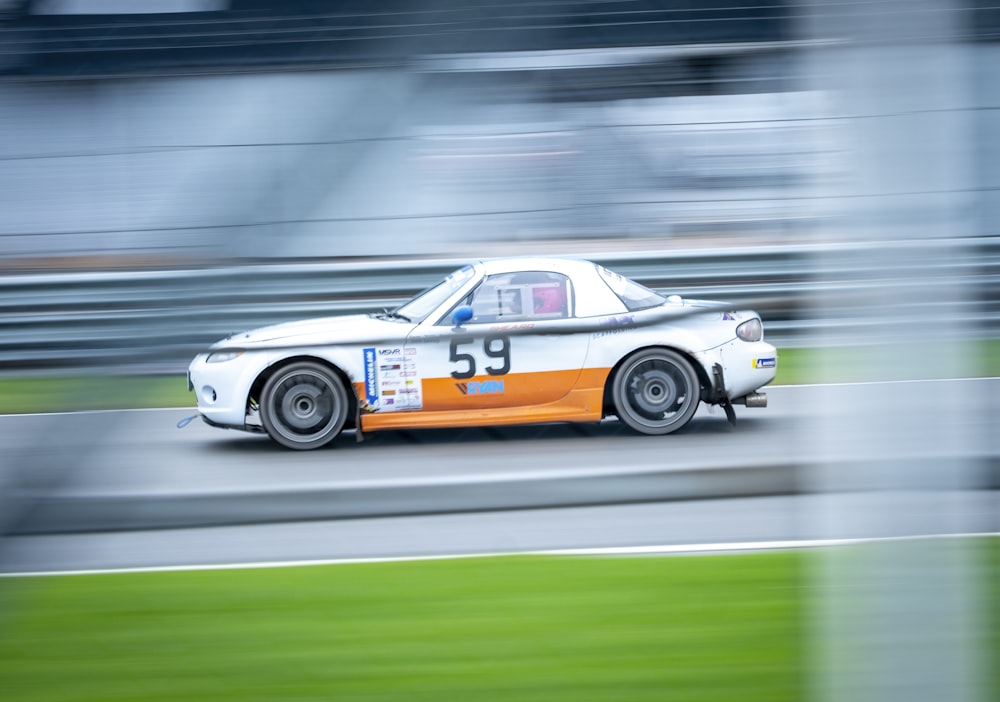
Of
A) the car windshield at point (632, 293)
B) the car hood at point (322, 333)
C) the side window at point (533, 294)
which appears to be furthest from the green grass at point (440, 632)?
the car hood at point (322, 333)

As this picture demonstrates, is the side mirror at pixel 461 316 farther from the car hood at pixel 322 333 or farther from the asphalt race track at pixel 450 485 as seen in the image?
the asphalt race track at pixel 450 485

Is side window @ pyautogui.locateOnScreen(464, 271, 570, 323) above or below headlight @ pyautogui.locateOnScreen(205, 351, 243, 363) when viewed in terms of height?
above

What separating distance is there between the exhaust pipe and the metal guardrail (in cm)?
452

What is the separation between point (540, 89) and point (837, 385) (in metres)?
0.44

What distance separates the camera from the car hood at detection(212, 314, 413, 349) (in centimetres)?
108

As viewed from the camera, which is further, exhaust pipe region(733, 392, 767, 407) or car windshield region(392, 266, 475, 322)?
exhaust pipe region(733, 392, 767, 407)

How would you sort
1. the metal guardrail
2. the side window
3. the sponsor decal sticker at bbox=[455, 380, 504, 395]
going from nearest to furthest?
the metal guardrail < the side window < the sponsor decal sticker at bbox=[455, 380, 504, 395]

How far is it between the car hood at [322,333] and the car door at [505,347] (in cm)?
4

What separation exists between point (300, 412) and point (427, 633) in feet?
9.86

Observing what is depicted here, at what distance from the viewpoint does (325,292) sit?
41.2 inches

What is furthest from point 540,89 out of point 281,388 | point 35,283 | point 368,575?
point 281,388

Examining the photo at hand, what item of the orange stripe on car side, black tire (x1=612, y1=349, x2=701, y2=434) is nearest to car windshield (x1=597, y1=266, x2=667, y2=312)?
the orange stripe on car side

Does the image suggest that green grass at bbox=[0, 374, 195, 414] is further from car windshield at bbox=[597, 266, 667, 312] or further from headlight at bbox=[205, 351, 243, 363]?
car windshield at bbox=[597, 266, 667, 312]

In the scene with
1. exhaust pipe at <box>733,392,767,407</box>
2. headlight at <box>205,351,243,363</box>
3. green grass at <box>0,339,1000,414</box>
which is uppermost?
headlight at <box>205,351,243,363</box>
